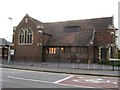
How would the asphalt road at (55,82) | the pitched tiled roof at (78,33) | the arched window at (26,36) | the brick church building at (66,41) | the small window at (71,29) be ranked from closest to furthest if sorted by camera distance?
1. the asphalt road at (55,82)
2. the brick church building at (66,41)
3. the pitched tiled roof at (78,33)
4. the arched window at (26,36)
5. the small window at (71,29)

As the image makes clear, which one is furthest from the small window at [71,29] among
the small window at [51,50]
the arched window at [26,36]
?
the arched window at [26,36]

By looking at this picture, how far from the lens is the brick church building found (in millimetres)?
41281

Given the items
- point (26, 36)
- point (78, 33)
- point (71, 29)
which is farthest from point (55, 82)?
point (71, 29)

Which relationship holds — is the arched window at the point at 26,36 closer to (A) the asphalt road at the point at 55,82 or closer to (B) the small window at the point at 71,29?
(B) the small window at the point at 71,29

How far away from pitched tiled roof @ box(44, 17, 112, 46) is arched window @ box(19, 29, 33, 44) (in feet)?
14.0

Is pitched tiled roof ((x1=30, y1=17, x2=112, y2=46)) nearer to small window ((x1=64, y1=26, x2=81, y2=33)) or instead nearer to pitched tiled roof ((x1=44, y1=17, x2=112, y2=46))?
pitched tiled roof ((x1=44, y1=17, x2=112, y2=46))

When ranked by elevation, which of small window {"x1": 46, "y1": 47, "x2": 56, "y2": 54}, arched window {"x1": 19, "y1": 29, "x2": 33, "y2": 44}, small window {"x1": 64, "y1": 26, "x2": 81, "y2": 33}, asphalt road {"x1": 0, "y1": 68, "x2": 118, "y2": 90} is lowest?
asphalt road {"x1": 0, "y1": 68, "x2": 118, "y2": 90}

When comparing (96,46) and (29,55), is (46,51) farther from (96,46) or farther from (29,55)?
(96,46)

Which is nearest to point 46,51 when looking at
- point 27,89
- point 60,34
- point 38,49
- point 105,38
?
point 38,49

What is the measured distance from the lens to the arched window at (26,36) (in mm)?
46969

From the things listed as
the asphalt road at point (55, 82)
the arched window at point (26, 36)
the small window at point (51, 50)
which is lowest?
the asphalt road at point (55, 82)

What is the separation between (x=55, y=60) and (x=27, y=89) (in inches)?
1310

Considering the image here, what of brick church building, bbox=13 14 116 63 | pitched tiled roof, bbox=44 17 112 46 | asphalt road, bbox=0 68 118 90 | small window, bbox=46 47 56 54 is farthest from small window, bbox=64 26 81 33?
asphalt road, bbox=0 68 118 90

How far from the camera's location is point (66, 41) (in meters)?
45.0
